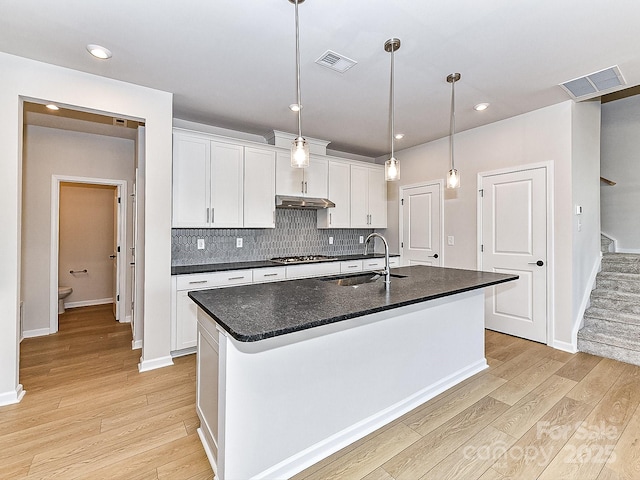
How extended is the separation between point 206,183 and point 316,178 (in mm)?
1560

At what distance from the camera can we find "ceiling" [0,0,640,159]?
1922 mm

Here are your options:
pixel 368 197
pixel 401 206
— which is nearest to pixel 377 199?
pixel 368 197

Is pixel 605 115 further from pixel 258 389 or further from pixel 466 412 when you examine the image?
pixel 258 389

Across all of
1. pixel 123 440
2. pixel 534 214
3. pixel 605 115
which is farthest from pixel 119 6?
pixel 605 115

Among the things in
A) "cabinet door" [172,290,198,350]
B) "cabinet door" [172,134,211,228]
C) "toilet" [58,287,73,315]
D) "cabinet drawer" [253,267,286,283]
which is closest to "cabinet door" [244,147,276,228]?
"cabinet door" [172,134,211,228]

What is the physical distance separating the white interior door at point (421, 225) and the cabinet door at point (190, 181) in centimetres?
305

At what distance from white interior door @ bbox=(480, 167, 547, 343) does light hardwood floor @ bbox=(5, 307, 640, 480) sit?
26.4 inches

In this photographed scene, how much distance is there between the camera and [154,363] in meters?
3.01

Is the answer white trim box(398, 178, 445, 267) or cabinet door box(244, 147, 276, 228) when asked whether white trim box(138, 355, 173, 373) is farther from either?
white trim box(398, 178, 445, 267)

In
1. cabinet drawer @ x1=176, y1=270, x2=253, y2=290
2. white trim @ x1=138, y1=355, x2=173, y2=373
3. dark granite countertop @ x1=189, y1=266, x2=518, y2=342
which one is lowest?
white trim @ x1=138, y1=355, x2=173, y2=373

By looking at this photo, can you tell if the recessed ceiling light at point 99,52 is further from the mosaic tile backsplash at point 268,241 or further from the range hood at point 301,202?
the range hood at point 301,202

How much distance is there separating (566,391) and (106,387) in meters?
3.77

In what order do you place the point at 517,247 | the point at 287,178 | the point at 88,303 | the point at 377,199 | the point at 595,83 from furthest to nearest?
1. the point at 88,303
2. the point at 377,199
3. the point at 287,178
4. the point at 517,247
5. the point at 595,83

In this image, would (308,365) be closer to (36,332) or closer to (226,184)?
(226,184)
